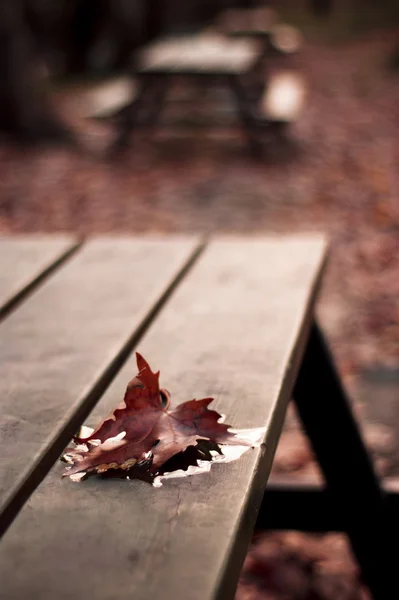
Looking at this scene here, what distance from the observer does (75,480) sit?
2.99 feet

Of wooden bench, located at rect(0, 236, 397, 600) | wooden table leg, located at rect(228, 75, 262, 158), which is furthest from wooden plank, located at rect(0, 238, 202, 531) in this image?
wooden table leg, located at rect(228, 75, 262, 158)

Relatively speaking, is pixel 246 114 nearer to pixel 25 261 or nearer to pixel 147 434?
pixel 25 261

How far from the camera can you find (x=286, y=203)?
5.17 m

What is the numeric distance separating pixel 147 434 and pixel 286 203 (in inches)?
168

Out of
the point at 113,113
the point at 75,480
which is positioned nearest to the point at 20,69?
the point at 113,113

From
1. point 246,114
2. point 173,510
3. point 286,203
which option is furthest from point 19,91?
point 173,510

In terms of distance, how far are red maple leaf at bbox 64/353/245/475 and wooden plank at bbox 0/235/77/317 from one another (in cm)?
45

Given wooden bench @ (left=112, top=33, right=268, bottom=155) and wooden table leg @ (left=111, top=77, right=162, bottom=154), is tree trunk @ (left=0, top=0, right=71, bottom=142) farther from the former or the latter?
wooden bench @ (left=112, top=33, right=268, bottom=155)

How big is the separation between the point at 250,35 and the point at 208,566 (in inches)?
390

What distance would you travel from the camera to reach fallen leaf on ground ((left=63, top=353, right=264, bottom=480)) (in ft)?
3.09

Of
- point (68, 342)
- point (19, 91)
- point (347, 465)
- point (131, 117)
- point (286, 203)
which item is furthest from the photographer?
point (19, 91)

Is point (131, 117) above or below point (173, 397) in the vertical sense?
below

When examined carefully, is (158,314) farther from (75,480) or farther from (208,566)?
(208,566)

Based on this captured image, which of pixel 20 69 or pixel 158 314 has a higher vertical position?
pixel 158 314
